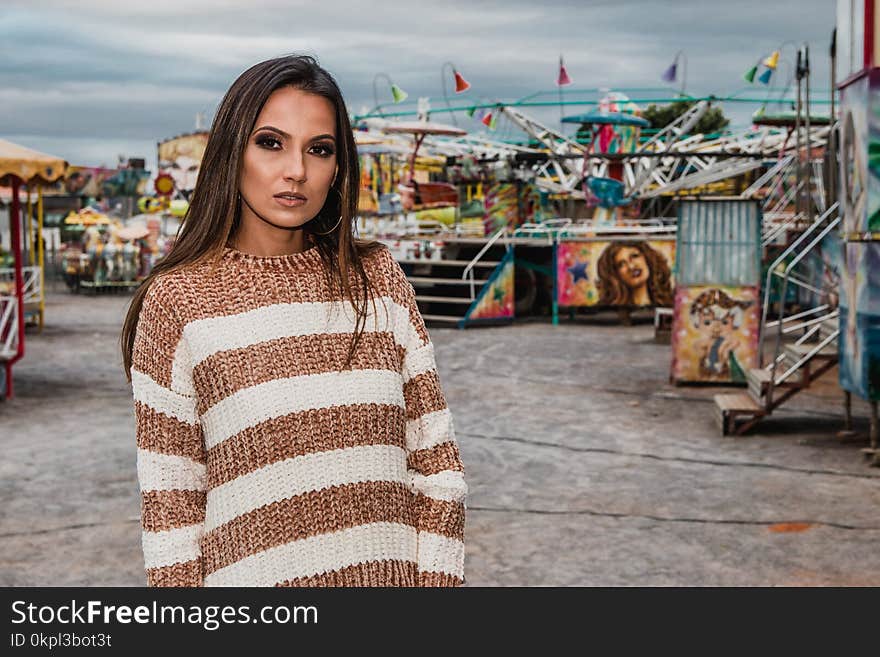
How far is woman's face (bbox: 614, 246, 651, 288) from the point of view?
20.0m

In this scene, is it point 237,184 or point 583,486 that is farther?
point 583,486

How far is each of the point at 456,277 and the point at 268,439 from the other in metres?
19.1

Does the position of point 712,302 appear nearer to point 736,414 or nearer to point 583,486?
point 736,414

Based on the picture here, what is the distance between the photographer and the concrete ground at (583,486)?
6031mm

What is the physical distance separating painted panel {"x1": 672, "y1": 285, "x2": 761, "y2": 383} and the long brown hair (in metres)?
10.6

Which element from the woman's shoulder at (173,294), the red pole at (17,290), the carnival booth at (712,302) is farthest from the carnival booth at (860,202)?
the red pole at (17,290)

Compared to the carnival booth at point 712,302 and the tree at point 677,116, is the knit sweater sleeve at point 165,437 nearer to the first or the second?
the carnival booth at point 712,302

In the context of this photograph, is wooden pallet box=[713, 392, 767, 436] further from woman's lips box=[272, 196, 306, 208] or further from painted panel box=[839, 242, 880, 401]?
woman's lips box=[272, 196, 306, 208]

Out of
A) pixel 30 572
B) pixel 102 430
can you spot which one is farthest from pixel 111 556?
pixel 102 430

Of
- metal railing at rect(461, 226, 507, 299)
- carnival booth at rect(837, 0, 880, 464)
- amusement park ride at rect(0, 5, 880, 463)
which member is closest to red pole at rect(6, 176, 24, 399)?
amusement park ride at rect(0, 5, 880, 463)

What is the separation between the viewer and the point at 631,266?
20.0 meters

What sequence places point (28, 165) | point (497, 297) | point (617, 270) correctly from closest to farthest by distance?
1. point (28, 165)
2. point (497, 297)
3. point (617, 270)

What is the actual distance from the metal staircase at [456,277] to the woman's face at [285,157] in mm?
17414

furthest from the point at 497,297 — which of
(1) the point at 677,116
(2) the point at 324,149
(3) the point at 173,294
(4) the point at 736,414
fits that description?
(1) the point at 677,116
